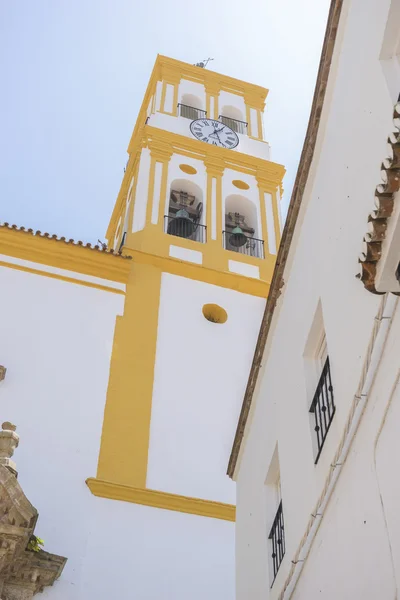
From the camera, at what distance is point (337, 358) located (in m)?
5.79

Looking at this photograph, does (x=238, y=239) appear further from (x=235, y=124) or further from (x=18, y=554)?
(x=18, y=554)

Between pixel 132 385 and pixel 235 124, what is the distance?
1043cm

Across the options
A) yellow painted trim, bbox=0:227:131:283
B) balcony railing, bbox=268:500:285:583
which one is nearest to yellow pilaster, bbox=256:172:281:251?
yellow painted trim, bbox=0:227:131:283

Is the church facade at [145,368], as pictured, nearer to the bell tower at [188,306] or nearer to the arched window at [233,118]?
the bell tower at [188,306]

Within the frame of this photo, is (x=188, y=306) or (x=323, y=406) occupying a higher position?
(x=188, y=306)

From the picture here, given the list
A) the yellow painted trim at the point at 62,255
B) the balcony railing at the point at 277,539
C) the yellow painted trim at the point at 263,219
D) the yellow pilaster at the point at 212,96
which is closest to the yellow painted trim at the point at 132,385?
the yellow painted trim at the point at 62,255

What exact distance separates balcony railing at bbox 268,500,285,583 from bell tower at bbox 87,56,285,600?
3.31 meters

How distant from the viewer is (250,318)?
569 inches

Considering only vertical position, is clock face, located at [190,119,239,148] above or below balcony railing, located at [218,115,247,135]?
below

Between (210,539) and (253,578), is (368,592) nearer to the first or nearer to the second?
(253,578)

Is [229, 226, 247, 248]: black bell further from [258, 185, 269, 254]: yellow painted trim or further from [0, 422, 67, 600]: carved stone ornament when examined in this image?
[0, 422, 67, 600]: carved stone ornament

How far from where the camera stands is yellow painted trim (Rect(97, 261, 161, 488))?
11.3 metres

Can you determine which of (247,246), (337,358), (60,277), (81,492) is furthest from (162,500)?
(247,246)

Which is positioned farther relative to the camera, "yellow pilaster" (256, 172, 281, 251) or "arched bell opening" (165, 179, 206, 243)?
"yellow pilaster" (256, 172, 281, 251)
